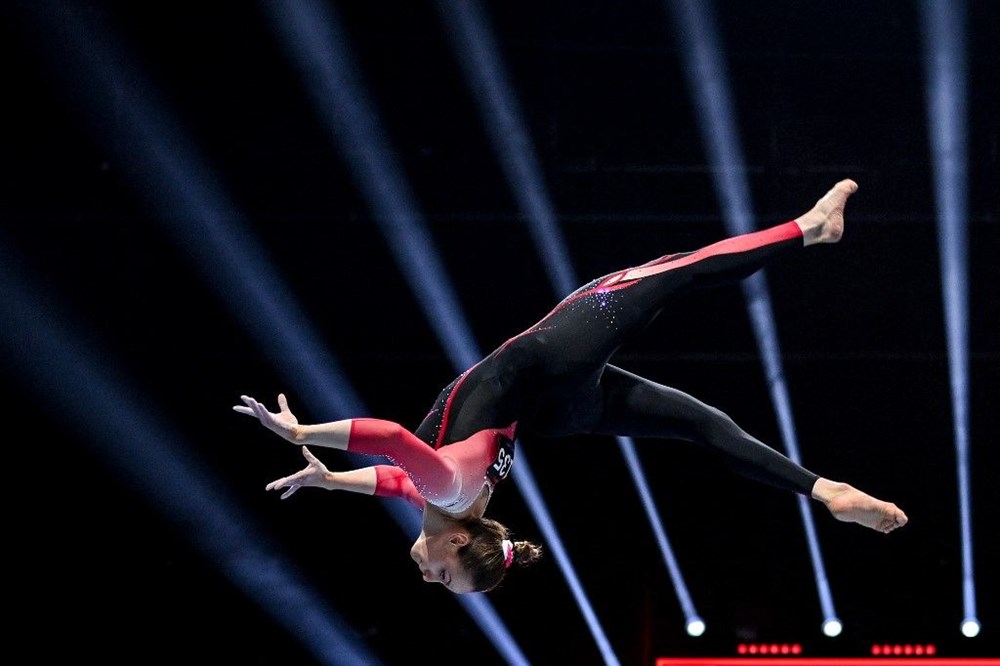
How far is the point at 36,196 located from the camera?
16.6 ft

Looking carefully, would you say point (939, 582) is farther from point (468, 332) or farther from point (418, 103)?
point (418, 103)

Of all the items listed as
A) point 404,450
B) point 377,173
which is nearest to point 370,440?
point 404,450

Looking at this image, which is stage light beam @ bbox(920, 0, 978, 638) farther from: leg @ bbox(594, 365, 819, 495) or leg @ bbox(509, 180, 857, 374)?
leg @ bbox(594, 365, 819, 495)

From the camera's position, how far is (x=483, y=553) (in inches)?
132

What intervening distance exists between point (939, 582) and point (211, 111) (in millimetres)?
3489

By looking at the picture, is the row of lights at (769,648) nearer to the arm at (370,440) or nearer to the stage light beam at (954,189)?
the stage light beam at (954,189)

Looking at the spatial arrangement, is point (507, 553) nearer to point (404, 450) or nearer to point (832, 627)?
point (404, 450)

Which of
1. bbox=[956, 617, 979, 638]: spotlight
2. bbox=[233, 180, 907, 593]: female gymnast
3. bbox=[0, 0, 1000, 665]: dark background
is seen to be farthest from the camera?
bbox=[956, 617, 979, 638]: spotlight

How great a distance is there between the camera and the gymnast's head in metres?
3.32

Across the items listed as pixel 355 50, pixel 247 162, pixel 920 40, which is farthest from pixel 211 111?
pixel 920 40

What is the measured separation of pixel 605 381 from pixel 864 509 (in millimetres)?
769

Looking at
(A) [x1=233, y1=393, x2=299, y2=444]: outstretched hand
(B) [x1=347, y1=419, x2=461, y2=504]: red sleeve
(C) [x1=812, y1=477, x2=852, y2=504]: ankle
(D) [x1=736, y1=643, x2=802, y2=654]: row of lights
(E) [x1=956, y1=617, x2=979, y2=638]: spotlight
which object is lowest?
(A) [x1=233, y1=393, x2=299, y2=444]: outstretched hand

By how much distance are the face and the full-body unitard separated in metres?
0.17

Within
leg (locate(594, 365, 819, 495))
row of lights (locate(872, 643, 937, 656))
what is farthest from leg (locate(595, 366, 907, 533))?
row of lights (locate(872, 643, 937, 656))
